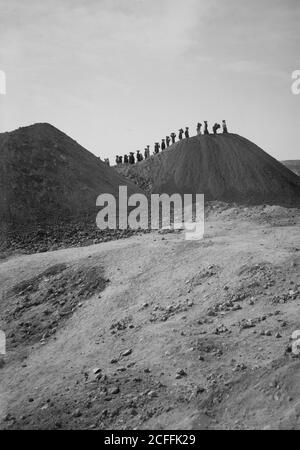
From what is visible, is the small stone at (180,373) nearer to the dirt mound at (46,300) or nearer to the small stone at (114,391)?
the small stone at (114,391)

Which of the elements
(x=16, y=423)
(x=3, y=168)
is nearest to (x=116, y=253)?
(x=16, y=423)

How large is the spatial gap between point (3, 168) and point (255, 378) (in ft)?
56.4

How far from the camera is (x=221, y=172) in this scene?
1040 inches

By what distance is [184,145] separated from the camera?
28969mm

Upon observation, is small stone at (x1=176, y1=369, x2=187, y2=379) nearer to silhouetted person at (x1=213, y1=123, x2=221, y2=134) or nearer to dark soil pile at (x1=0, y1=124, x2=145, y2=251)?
dark soil pile at (x1=0, y1=124, x2=145, y2=251)

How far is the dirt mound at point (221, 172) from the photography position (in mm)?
24922

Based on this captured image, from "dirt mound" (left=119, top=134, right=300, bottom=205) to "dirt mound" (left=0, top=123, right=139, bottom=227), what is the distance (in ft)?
13.1

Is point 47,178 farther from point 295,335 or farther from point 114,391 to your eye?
point 295,335

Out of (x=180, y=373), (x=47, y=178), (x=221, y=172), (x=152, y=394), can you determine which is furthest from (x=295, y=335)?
(x=221, y=172)

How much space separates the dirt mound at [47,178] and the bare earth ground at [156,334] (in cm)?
490

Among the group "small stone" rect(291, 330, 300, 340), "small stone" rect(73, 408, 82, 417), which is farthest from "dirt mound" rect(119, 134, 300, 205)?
"small stone" rect(73, 408, 82, 417)

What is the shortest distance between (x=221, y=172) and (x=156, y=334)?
1878 centimetres

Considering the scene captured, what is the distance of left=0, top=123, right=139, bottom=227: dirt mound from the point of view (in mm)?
19141

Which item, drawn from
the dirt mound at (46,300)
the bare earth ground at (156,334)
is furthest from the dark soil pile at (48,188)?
the dirt mound at (46,300)
